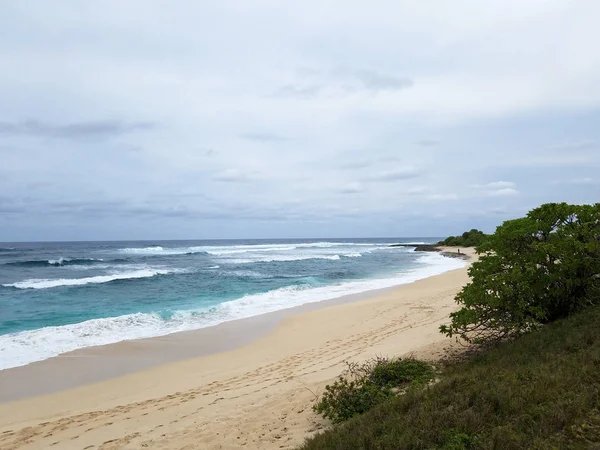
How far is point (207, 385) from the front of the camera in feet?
28.0

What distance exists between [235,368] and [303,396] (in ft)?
10.6

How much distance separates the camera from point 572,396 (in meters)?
4.27

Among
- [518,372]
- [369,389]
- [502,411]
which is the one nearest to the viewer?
[502,411]

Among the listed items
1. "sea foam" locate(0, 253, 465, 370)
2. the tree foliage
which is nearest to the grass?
the tree foliage

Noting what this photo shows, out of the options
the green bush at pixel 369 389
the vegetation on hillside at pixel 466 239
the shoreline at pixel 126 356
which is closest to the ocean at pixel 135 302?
the shoreline at pixel 126 356

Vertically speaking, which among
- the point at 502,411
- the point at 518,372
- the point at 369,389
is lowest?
the point at 369,389

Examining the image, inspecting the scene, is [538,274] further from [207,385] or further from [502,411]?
[207,385]

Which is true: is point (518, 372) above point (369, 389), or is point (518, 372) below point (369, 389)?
above

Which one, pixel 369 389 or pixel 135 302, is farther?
pixel 135 302

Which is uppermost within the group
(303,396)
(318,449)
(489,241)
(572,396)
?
(489,241)

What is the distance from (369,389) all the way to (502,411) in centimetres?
205

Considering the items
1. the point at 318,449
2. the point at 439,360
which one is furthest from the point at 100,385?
the point at 439,360

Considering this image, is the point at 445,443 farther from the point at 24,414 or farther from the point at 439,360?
the point at 24,414

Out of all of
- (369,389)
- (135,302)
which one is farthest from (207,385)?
(135,302)
